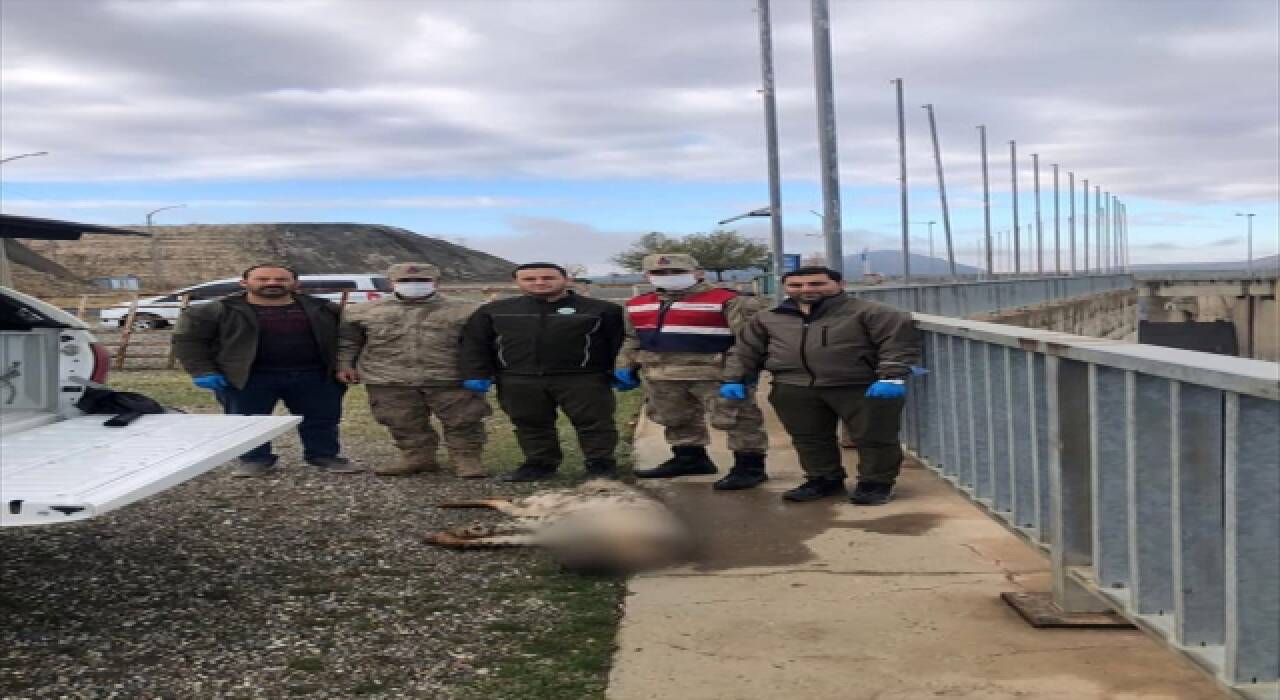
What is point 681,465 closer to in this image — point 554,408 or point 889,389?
point 554,408

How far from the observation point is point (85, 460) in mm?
4703

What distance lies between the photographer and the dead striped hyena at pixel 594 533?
5.28m

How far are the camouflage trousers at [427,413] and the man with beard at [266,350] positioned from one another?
41cm

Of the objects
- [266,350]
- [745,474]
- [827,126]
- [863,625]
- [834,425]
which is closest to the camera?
[863,625]

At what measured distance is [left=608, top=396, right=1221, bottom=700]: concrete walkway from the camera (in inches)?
146

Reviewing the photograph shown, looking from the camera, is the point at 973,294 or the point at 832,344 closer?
the point at 832,344

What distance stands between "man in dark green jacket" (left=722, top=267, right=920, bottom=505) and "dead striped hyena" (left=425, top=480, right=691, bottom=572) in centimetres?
106

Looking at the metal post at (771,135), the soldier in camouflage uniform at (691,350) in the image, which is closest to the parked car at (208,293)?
the metal post at (771,135)

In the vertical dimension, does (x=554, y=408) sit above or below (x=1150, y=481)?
below

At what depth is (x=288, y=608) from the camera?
4770 millimetres

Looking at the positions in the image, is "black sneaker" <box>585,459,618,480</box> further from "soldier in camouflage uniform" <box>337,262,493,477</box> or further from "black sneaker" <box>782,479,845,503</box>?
"black sneaker" <box>782,479,845,503</box>

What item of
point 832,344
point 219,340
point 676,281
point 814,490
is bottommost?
point 814,490

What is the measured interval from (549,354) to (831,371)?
197cm

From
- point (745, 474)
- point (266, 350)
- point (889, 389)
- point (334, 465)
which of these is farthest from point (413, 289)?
point (889, 389)
